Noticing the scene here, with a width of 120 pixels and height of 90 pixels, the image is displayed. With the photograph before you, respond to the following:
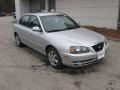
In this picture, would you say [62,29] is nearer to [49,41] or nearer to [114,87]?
[49,41]

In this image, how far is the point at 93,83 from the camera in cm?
444

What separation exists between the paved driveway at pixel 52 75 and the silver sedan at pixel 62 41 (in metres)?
0.32

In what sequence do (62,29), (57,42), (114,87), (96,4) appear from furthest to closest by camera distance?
(96,4) → (62,29) → (57,42) → (114,87)

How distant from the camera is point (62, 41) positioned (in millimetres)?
5094

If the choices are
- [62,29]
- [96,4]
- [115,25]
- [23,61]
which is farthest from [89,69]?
[96,4]

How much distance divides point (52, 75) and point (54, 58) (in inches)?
23.3

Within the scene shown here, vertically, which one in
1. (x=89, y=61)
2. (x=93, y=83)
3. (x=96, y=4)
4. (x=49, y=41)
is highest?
(x=96, y=4)

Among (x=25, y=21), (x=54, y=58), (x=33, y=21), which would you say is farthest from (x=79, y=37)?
(x=25, y=21)

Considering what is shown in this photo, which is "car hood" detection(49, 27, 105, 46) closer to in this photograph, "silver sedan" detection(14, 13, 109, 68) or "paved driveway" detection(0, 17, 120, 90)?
"silver sedan" detection(14, 13, 109, 68)

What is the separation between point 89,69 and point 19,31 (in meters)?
3.63

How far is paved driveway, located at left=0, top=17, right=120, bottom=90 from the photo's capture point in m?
4.35

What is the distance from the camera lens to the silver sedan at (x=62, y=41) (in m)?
4.84

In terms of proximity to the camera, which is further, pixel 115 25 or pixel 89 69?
pixel 115 25

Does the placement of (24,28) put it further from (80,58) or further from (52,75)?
(80,58)
